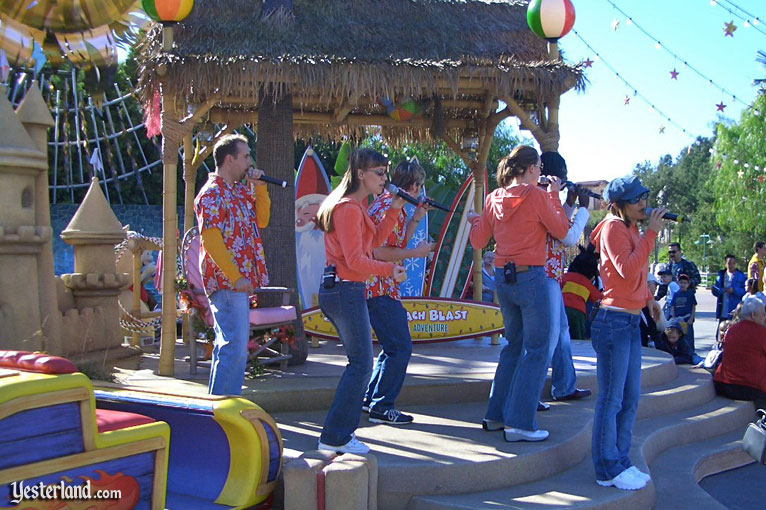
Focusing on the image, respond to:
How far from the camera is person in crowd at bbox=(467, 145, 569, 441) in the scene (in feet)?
15.2

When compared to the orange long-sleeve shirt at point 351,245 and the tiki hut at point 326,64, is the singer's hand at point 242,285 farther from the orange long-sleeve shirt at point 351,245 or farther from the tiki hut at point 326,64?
the tiki hut at point 326,64

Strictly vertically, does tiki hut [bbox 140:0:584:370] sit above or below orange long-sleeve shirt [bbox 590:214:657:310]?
above

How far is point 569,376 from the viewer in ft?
19.6

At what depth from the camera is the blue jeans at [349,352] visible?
4.29m

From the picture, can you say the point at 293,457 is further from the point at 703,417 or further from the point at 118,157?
the point at 118,157

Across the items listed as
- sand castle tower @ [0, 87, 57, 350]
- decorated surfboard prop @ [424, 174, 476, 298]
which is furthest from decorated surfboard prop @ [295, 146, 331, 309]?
sand castle tower @ [0, 87, 57, 350]

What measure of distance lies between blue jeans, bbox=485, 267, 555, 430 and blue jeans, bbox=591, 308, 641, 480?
433 millimetres

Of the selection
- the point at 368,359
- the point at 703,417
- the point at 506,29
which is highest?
the point at 506,29

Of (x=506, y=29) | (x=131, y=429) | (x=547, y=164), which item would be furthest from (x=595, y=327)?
(x=506, y=29)

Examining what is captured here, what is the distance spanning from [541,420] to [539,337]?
99 centimetres

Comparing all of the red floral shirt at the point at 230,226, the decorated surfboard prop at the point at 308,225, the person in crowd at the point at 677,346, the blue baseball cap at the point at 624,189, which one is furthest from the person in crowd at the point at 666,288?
the red floral shirt at the point at 230,226

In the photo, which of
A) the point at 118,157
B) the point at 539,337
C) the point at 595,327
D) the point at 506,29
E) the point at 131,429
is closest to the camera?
the point at 131,429

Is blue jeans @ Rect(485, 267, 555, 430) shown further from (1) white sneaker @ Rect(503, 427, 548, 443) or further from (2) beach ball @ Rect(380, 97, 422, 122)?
(2) beach ball @ Rect(380, 97, 422, 122)

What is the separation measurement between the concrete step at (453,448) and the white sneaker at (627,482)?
1.50 feet
